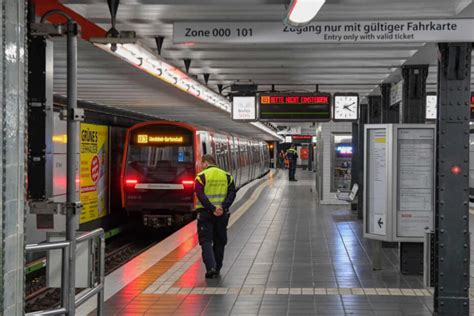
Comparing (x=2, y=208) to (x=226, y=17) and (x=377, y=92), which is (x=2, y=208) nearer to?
(x=226, y=17)

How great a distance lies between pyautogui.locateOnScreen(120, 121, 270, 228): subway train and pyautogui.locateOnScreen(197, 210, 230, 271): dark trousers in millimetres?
6753

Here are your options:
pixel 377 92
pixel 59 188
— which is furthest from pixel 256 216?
pixel 59 188

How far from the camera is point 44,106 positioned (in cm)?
443

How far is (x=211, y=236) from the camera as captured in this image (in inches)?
362

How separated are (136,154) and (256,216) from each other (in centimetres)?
347

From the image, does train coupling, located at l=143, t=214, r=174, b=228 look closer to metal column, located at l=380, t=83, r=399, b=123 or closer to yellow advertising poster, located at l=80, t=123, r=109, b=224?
yellow advertising poster, located at l=80, t=123, r=109, b=224

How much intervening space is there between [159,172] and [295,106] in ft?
14.3

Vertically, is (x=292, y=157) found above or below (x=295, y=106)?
below

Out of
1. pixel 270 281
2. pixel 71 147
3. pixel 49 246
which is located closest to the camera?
pixel 49 246

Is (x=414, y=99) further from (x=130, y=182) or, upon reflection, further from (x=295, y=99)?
(x=130, y=182)

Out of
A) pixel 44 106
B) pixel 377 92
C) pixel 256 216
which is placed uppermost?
pixel 377 92

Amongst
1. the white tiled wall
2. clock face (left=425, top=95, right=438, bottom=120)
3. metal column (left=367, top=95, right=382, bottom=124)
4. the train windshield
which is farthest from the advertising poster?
the white tiled wall

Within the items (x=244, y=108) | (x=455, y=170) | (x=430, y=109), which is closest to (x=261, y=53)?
(x=455, y=170)

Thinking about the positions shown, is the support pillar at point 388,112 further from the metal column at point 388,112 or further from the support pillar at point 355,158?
the support pillar at point 355,158
